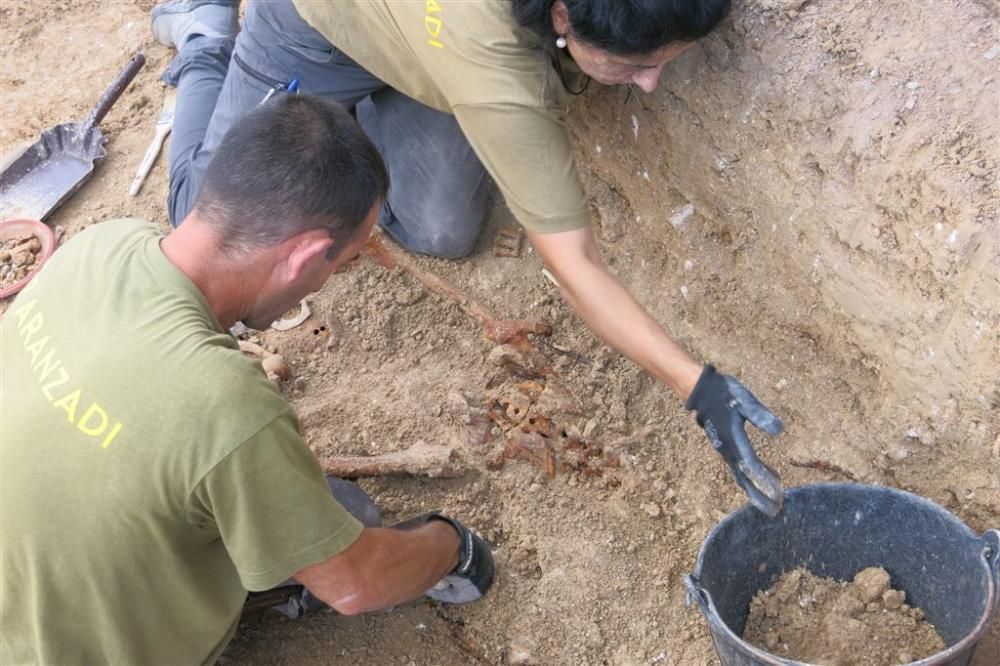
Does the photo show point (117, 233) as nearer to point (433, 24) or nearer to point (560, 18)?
point (433, 24)

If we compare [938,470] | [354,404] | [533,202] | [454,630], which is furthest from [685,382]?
[354,404]

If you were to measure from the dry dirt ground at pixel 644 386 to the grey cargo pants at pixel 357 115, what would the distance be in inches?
11.2

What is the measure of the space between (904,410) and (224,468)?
1.81 meters

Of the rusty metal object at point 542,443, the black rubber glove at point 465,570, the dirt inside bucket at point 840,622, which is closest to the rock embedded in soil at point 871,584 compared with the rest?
the dirt inside bucket at point 840,622

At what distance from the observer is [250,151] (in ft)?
6.92

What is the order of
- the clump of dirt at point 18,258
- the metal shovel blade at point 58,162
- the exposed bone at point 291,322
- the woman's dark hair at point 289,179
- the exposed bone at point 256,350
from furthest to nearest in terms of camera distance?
1. the metal shovel blade at point 58,162
2. the clump of dirt at point 18,258
3. the exposed bone at point 291,322
4. the exposed bone at point 256,350
5. the woman's dark hair at point 289,179

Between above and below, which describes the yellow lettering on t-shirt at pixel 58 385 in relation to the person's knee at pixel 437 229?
above

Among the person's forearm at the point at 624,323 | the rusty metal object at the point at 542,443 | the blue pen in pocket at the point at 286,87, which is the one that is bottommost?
the rusty metal object at the point at 542,443

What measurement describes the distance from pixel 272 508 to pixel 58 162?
3.43 metres

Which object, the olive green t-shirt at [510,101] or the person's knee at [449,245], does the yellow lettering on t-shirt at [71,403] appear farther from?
the person's knee at [449,245]

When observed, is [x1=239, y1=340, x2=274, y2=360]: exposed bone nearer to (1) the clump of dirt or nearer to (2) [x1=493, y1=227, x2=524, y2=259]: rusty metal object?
(2) [x1=493, y1=227, x2=524, y2=259]: rusty metal object

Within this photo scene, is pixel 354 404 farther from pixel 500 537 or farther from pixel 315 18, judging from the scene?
pixel 315 18

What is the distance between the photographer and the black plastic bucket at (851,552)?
2.22m

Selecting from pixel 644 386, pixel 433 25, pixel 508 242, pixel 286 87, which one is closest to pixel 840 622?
pixel 644 386
